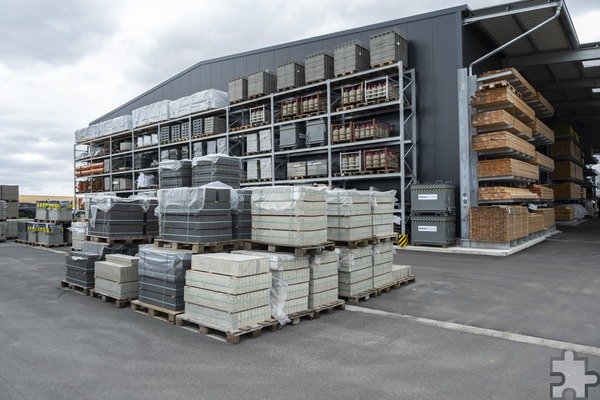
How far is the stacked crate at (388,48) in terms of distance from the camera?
47.6 ft

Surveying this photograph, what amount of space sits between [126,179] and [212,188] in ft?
69.6

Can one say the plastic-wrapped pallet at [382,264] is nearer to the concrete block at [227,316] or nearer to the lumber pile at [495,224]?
the concrete block at [227,316]

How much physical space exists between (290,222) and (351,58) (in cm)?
1109

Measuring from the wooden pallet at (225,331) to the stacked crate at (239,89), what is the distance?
15.4 m

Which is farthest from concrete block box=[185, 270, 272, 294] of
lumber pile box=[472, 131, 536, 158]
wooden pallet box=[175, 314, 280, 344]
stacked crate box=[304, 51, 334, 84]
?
stacked crate box=[304, 51, 334, 84]

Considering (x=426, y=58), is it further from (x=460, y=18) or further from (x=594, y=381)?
(x=594, y=381)

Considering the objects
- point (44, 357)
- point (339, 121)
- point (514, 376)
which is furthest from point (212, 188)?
point (339, 121)

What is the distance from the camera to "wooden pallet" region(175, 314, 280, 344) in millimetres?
4938

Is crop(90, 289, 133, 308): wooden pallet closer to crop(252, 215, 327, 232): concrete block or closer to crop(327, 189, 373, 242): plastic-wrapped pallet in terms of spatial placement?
crop(252, 215, 327, 232): concrete block

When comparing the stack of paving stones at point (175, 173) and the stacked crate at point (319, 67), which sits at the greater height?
the stacked crate at point (319, 67)

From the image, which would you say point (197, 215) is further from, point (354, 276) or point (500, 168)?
point (500, 168)

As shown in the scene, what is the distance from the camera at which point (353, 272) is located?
6957 mm

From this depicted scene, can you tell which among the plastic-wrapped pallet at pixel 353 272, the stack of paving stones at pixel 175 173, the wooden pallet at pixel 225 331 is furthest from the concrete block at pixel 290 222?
the stack of paving stones at pixel 175 173

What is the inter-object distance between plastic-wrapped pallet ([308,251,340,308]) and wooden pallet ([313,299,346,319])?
0.18 feet
